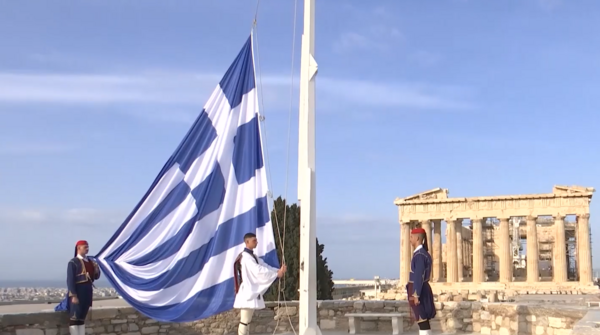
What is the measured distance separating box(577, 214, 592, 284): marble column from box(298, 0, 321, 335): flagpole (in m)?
45.4

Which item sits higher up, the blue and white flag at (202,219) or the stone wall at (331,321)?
the blue and white flag at (202,219)

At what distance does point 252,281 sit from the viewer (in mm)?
8930

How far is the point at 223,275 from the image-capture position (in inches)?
363

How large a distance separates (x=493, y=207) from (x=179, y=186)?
46062mm

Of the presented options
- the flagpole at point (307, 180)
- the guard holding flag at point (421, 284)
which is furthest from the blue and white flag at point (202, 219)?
the guard holding flag at point (421, 284)

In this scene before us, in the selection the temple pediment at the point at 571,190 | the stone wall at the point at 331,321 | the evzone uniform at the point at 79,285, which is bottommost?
the stone wall at the point at 331,321

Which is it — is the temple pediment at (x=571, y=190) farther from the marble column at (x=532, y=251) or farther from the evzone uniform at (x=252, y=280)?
the evzone uniform at (x=252, y=280)

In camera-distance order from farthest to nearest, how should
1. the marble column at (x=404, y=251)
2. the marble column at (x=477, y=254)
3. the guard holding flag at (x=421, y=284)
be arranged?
the marble column at (x=404, y=251)
the marble column at (x=477, y=254)
the guard holding flag at (x=421, y=284)

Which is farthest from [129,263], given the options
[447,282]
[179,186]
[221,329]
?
[447,282]

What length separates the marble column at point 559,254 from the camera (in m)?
49.5

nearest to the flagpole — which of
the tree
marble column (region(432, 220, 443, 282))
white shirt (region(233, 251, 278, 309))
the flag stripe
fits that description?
white shirt (region(233, 251, 278, 309))

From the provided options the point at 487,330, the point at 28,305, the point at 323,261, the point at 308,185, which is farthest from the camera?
the point at 323,261

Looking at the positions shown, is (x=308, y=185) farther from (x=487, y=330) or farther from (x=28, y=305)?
(x=28, y=305)

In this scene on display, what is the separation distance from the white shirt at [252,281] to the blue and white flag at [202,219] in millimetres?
263
